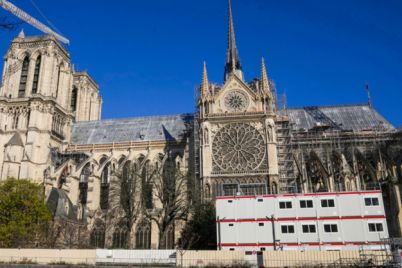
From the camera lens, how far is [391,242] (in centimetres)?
2489

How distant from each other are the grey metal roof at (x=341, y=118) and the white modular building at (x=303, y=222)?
55.3 feet

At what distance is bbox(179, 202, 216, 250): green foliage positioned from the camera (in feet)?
108

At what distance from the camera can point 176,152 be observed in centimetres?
4722

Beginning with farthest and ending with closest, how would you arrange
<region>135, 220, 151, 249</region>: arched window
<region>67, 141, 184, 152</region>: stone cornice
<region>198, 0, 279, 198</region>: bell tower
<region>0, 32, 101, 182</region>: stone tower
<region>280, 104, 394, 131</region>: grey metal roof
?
<region>67, 141, 184, 152</region>: stone cornice
<region>280, 104, 394, 131</region>: grey metal roof
<region>0, 32, 101, 182</region>: stone tower
<region>135, 220, 151, 249</region>: arched window
<region>198, 0, 279, 198</region>: bell tower

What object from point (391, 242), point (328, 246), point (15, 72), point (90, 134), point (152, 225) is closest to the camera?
point (391, 242)

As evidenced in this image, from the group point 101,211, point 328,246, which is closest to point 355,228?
point 328,246

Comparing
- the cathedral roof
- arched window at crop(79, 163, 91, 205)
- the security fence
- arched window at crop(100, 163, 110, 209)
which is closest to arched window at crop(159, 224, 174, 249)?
arched window at crop(100, 163, 110, 209)

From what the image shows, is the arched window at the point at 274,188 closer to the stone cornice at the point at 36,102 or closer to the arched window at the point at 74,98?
the stone cornice at the point at 36,102

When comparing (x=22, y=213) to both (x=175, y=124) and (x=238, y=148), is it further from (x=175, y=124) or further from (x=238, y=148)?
(x=175, y=124)

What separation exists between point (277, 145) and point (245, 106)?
17.8 ft

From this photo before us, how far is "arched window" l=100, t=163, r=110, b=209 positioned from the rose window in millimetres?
14113

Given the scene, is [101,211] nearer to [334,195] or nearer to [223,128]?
[223,128]

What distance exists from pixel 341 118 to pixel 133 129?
28.1 m

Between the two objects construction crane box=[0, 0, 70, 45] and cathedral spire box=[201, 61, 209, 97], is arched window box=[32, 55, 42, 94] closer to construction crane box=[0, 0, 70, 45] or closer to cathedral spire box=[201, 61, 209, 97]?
construction crane box=[0, 0, 70, 45]
